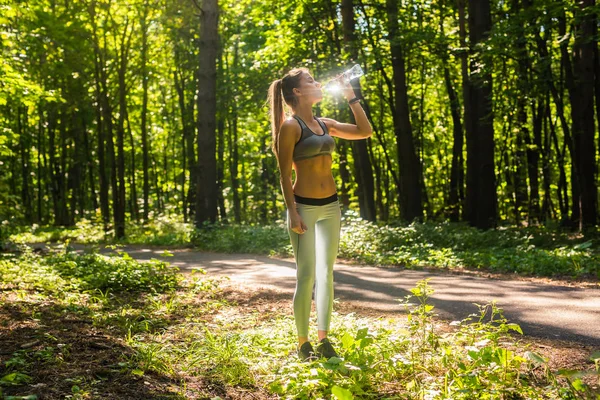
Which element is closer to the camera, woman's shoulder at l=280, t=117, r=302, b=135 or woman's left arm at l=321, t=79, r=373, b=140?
woman's shoulder at l=280, t=117, r=302, b=135

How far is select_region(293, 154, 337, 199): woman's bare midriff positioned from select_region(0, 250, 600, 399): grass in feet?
3.61

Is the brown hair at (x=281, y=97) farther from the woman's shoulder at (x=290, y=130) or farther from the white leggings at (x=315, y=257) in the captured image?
the white leggings at (x=315, y=257)

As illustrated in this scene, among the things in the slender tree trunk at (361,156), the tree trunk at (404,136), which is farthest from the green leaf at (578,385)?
the tree trunk at (404,136)

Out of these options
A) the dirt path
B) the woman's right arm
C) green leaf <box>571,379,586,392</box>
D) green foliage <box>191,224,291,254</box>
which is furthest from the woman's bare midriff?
green foliage <box>191,224,291,254</box>

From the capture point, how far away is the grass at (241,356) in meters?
3.77

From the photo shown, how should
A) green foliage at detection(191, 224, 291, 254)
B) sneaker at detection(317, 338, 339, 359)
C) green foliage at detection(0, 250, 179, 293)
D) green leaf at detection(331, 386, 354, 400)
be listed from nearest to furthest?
green leaf at detection(331, 386, 354, 400) → sneaker at detection(317, 338, 339, 359) → green foliage at detection(0, 250, 179, 293) → green foliage at detection(191, 224, 291, 254)

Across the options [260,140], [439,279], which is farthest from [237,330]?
[260,140]

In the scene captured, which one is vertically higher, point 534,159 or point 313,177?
point 534,159

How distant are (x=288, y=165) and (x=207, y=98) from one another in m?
13.8

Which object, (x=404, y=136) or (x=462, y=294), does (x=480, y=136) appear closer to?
(x=404, y=136)

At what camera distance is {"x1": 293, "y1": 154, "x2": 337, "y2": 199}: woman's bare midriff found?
4.73 meters

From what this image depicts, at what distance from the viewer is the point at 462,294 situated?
24.8 ft

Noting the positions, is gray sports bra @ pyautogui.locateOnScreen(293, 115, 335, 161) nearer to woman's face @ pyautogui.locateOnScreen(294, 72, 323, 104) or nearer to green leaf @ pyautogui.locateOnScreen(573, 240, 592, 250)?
woman's face @ pyautogui.locateOnScreen(294, 72, 323, 104)

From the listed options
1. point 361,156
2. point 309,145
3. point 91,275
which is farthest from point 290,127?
point 361,156
